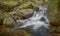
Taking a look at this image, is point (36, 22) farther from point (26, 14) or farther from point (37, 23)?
point (26, 14)

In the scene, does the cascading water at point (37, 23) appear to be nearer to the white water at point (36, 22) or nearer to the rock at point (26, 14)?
the white water at point (36, 22)

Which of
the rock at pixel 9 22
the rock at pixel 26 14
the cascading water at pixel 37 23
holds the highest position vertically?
the rock at pixel 26 14

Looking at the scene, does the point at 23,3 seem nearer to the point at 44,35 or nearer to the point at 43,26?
the point at 43,26

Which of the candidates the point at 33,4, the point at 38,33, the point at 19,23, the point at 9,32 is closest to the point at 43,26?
the point at 38,33

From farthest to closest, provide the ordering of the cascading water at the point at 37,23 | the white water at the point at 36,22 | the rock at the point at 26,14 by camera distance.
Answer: the rock at the point at 26,14, the white water at the point at 36,22, the cascading water at the point at 37,23

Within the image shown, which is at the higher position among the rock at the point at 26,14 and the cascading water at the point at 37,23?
the rock at the point at 26,14

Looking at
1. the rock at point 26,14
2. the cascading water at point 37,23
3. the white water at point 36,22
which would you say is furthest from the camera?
the rock at point 26,14

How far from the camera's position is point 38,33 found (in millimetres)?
3473

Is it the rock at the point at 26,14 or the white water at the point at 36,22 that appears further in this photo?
the rock at the point at 26,14

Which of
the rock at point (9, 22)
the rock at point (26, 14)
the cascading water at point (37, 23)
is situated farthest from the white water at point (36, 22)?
the rock at point (9, 22)

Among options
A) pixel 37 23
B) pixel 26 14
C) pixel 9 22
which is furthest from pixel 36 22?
pixel 9 22

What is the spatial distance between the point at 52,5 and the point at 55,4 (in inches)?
3.2

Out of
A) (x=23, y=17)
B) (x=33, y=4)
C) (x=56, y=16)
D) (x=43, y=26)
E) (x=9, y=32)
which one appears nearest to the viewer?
(x=56, y=16)

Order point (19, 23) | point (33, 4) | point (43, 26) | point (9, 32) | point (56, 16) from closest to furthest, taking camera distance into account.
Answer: point (56, 16) → point (9, 32) → point (43, 26) → point (19, 23) → point (33, 4)
